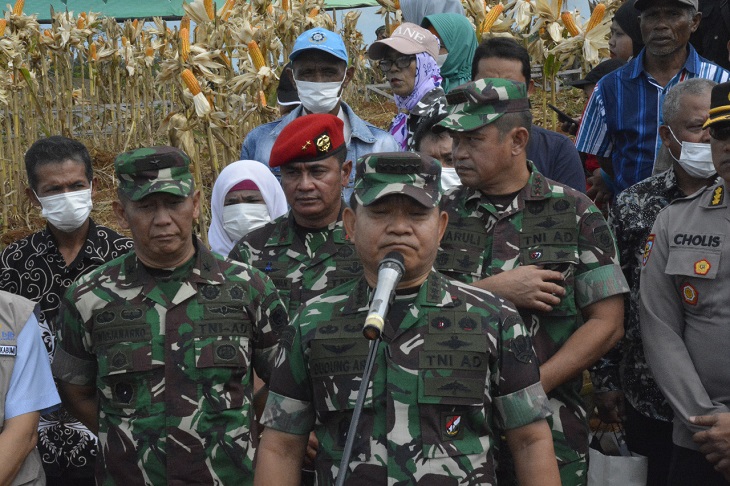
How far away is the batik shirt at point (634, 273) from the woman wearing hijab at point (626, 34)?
105 inches

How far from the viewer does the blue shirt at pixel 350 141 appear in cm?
553

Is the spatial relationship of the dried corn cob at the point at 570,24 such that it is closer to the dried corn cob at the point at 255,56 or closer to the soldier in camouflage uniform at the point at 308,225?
the dried corn cob at the point at 255,56

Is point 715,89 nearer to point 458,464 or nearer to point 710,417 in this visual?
point 710,417

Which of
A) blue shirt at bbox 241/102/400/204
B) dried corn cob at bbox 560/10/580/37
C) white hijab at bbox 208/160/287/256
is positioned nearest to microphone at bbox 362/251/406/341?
white hijab at bbox 208/160/287/256

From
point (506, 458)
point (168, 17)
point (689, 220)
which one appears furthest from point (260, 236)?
point (168, 17)

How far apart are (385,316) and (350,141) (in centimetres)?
317

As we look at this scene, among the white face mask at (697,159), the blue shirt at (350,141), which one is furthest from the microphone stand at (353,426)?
the blue shirt at (350,141)

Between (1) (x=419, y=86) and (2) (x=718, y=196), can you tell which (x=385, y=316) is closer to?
(2) (x=718, y=196)

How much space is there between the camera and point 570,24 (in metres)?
7.56

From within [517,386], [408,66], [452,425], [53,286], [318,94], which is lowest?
[53,286]

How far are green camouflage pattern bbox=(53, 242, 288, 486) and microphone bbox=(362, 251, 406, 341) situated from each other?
1243mm

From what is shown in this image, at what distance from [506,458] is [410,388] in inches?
39.4

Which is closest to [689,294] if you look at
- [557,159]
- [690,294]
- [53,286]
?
[690,294]

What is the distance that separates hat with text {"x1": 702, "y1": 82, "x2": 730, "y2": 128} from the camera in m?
3.82
